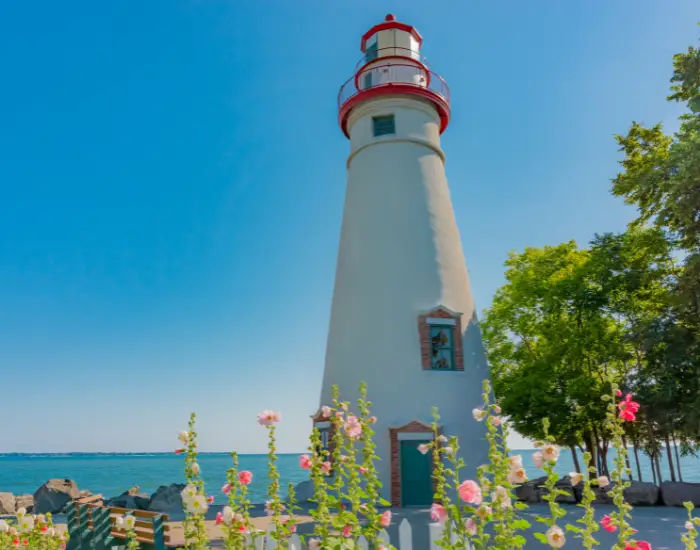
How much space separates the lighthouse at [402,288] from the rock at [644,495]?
15.0 feet

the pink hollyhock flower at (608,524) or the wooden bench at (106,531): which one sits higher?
the pink hollyhock flower at (608,524)

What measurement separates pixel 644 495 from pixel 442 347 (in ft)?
23.0

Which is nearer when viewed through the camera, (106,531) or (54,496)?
(106,531)

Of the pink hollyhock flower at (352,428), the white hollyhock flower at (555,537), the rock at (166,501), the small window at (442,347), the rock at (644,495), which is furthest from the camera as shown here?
the rock at (166,501)

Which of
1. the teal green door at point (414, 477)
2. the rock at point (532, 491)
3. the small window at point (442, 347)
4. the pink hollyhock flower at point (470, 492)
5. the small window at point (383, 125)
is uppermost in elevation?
the small window at point (383, 125)

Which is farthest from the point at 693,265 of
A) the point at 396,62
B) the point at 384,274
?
the point at 396,62

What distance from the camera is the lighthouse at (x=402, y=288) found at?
47.4 feet

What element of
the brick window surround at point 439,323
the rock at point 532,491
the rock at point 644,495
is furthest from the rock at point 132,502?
the rock at point 644,495

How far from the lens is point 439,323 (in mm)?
15242

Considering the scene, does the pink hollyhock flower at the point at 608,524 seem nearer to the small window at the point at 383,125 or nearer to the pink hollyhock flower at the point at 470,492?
the pink hollyhock flower at the point at 470,492

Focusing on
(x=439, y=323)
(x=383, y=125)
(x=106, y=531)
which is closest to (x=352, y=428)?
(x=106, y=531)

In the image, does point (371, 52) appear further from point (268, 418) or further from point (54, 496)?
point (54, 496)

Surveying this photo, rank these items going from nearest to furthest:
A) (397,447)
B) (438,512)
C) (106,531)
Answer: (438,512), (106,531), (397,447)

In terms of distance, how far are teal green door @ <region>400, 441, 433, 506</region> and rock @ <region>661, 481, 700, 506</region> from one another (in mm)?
6711
